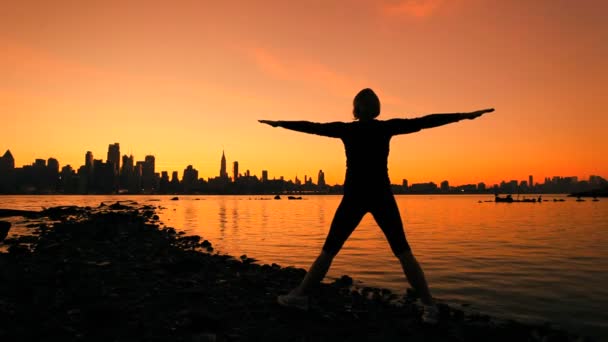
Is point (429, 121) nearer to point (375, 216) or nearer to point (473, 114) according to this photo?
point (473, 114)

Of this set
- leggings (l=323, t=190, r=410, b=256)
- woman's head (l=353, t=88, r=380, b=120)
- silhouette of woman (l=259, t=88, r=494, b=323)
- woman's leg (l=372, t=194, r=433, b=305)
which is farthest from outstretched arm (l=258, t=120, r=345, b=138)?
woman's leg (l=372, t=194, r=433, b=305)

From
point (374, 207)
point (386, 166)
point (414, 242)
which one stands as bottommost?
point (414, 242)

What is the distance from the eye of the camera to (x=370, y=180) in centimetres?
594

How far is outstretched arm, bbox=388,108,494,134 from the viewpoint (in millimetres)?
5805

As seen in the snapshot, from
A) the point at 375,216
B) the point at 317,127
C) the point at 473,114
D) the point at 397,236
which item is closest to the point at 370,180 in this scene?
the point at 375,216

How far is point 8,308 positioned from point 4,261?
6499mm

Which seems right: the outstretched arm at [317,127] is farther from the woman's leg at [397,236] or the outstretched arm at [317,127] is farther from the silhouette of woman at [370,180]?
the woman's leg at [397,236]

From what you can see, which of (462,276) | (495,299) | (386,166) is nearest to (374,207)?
(386,166)

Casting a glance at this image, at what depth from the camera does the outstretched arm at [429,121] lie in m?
5.80

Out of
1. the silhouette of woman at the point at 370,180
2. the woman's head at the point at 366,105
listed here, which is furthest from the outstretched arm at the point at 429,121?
the woman's head at the point at 366,105

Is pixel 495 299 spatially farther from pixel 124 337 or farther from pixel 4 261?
pixel 4 261

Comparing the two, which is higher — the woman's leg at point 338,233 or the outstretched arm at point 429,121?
the outstretched arm at point 429,121

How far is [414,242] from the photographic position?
22062 millimetres

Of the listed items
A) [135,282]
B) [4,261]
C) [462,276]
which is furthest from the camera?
[462,276]
